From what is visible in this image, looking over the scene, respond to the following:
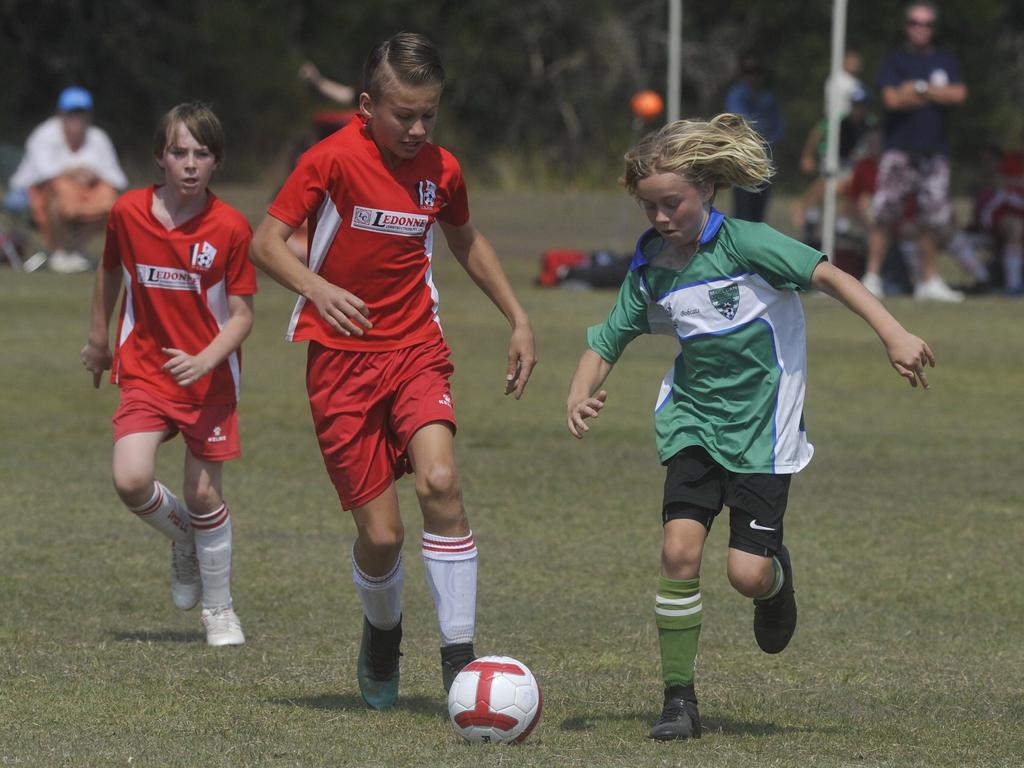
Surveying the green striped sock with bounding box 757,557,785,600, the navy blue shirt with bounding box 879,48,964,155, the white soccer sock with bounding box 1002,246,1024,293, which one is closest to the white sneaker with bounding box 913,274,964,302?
the white soccer sock with bounding box 1002,246,1024,293

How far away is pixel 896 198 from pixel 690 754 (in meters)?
11.3

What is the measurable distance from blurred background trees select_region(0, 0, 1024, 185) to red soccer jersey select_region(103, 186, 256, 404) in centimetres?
2186

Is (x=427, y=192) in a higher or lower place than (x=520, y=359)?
higher


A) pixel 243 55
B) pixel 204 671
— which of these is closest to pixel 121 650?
pixel 204 671

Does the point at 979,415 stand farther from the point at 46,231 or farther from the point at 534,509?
the point at 46,231

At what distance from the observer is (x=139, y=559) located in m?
7.57

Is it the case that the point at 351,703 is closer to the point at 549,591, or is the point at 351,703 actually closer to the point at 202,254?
the point at 202,254

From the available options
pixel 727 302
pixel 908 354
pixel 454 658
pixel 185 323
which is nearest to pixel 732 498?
pixel 727 302

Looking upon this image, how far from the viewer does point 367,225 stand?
5227 mm

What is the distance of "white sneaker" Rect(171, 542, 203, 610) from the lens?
633cm

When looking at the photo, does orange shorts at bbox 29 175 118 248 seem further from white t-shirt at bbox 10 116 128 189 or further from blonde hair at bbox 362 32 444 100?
blonde hair at bbox 362 32 444 100

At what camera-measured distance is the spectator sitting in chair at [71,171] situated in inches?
650

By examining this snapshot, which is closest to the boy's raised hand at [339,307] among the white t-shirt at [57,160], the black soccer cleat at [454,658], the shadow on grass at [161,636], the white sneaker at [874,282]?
the black soccer cleat at [454,658]

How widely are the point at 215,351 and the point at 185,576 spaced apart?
2.95 feet
